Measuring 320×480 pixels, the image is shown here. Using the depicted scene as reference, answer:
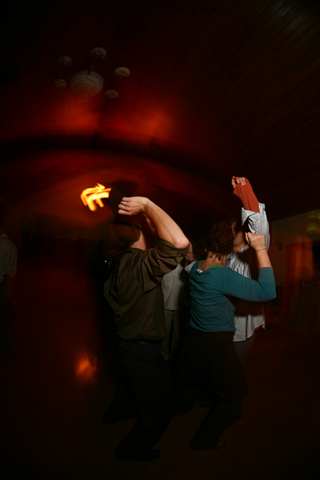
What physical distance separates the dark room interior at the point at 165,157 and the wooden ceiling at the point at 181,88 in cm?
2

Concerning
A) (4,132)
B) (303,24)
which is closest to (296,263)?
(303,24)

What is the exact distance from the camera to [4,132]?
5.14 meters

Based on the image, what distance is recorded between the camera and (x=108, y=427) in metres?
2.05

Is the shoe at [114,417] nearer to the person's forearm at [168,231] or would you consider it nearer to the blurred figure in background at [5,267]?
the blurred figure in background at [5,267]

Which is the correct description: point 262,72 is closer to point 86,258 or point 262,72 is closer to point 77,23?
point 77,23

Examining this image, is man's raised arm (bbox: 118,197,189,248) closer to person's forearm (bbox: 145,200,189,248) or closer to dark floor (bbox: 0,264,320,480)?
person's forearm (bbox: 145,200,189,248)

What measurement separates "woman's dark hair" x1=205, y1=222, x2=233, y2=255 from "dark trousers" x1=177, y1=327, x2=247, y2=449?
564mm

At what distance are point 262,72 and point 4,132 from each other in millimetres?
4805

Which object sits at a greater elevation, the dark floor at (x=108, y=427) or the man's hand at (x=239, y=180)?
the man's hand at (x=239, y=180)

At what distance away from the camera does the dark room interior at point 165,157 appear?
1874 mm

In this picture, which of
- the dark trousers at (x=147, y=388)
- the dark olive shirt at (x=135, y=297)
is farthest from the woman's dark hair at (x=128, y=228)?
the dark trousers at (x=147, y=388)

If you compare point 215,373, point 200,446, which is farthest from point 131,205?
point 200,446

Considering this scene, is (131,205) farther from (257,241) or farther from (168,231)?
(257,241)

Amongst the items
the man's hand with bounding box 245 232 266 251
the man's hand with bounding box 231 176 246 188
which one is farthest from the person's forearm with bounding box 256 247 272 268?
the man's hand with bounding box 231 176 246 188
